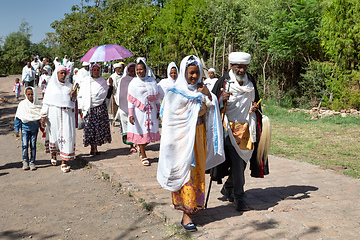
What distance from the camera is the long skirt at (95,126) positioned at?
849 centimetres

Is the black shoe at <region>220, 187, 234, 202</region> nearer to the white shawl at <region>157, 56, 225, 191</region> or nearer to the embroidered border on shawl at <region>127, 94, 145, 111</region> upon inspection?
the white shawl at <region>157, 56, 225, 191</region>

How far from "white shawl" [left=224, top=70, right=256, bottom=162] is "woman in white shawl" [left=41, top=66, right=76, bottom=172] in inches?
159

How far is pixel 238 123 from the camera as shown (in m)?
5.10

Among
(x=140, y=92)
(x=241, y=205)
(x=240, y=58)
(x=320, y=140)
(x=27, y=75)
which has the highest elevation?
(x=27, y=75)

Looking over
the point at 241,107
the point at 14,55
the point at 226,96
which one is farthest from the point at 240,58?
the point at 14,55

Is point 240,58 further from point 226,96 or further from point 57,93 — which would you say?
point 57,93

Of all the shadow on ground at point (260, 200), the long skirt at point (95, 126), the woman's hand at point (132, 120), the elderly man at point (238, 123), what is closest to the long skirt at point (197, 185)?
the shadow on ground at point (260, 200)

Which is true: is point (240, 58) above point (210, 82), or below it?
above

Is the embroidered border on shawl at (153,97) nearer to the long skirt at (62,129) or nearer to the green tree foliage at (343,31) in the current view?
the long skirt at (62,129)

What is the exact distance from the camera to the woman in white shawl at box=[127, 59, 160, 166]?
785cm

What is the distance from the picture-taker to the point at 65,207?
575cm

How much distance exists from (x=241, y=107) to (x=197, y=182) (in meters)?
1.24

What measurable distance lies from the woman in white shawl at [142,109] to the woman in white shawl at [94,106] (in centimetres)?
93

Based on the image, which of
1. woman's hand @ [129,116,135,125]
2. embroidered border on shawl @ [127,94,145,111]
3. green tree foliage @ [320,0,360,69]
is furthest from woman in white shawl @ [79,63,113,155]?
green tree foliage @ [320,0,360,69]
